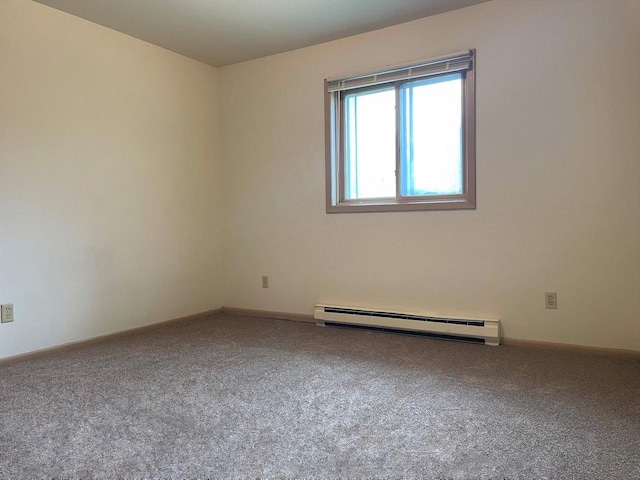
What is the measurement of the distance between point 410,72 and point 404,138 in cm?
48

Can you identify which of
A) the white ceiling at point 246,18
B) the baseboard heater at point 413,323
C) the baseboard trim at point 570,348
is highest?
the white ceiling at point 246,18

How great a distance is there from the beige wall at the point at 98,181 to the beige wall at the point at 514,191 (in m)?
0.87

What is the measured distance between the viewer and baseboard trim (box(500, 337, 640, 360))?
8.69 ft

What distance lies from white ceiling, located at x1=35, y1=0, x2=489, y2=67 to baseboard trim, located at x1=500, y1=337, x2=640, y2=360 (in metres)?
2.30

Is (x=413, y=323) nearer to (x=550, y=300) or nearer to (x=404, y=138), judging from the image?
(x=550, y=300)

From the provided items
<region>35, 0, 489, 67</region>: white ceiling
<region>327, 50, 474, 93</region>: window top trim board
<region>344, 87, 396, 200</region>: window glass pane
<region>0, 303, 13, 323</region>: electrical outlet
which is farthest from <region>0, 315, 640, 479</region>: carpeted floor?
<region>35, 0, 489, 67</region>: white ceiling

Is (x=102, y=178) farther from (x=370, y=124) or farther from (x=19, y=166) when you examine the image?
(x=370, y=124)

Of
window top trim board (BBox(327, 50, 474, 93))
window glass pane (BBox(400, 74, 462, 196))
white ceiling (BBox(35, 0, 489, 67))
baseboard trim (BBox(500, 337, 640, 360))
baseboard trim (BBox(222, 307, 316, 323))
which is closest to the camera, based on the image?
baseboard trim (BBox(500, 337, 640, 360))

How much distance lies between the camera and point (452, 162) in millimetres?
3217

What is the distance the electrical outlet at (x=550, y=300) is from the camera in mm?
2850

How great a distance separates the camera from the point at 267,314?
4035 millimetres

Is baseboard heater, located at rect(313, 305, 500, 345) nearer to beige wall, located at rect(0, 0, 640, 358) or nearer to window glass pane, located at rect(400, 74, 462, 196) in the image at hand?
beige wall, located at rect(0, 0, 640, 358)

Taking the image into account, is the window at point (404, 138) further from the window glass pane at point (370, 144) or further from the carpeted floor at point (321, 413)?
the carpeted floor at point (321, 413)

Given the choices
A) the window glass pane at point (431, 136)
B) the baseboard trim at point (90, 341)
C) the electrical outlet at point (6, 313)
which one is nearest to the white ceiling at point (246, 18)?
the window glass pane at point (431, 136)
